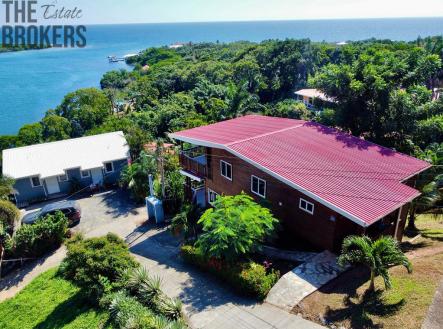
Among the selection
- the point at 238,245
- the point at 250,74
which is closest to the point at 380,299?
the point at 238,245

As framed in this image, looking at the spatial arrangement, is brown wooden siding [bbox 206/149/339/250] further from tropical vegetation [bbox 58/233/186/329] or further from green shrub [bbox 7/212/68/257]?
green shrub [bbox 7/212/68/257]

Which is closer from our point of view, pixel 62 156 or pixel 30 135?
pixel 62 156

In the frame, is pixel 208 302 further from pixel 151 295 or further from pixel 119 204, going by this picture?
pixel 119 204

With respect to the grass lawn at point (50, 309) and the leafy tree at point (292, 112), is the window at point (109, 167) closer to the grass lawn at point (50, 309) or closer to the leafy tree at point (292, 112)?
the grass lawn at point (50, 309)

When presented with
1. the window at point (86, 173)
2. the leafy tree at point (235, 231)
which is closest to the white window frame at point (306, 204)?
the leafy tree at point (235, 231)

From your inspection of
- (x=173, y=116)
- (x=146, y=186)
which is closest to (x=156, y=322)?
(x=146, y=186)

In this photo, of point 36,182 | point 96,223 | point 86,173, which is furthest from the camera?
point 86,173

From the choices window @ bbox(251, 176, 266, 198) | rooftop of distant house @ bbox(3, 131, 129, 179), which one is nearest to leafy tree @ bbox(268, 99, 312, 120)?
rooftop of distant house @ bbox(3, 131, 129, 179)
